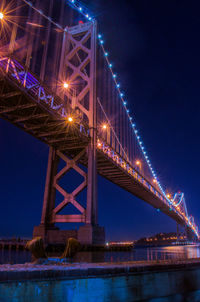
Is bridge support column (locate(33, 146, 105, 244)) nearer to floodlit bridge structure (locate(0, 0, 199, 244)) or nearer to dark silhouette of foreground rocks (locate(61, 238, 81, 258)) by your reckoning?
floodlit bridge structure (locate(0, 0, 199, 244))

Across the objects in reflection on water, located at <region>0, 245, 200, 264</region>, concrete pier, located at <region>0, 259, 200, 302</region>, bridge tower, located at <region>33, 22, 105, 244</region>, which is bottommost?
reflection on water, located at <region>0, 245, 200, 264</region>

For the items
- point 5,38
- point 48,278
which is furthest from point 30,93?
point 48,278

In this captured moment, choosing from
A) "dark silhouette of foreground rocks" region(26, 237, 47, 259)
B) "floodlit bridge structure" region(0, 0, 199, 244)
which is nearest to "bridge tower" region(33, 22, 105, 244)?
"floodlit bridge structure" region(0, 0, 199, 244)

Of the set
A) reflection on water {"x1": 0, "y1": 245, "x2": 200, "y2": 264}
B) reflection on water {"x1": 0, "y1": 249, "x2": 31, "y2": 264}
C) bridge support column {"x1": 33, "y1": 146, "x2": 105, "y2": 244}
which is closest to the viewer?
reflection on water {"x1": 0, "y1": 249, "x2": 31, "y2": 264}

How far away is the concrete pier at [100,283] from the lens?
3469 millimetres

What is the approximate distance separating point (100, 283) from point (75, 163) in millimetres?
15483

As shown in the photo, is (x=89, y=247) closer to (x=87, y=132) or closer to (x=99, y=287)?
(x=87, y=132)

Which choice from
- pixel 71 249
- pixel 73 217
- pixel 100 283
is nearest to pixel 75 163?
pixel 73 217

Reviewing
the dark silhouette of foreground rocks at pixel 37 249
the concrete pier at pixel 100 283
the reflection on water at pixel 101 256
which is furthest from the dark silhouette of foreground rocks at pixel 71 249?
the concrete pier at pixel 100 283

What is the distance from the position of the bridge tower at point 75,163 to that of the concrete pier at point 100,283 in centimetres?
1105

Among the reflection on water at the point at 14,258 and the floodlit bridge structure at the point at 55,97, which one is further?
the floodlit bridge structure at the point at 55,97

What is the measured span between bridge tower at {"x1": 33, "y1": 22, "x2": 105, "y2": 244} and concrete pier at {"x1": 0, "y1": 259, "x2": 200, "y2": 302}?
1105 centimetres

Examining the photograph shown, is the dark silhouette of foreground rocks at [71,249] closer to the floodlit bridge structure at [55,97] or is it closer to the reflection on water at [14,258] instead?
the reflection on water at [14,258]

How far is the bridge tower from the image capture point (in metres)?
16.6
